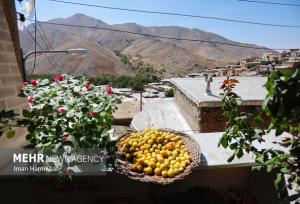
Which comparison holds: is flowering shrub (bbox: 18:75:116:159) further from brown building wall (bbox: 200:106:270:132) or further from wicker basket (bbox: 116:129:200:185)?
brown building wall (bbox: 200:106:270:132)

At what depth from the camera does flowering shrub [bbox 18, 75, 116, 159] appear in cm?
215

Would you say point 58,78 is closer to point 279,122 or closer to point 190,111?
point 279,122

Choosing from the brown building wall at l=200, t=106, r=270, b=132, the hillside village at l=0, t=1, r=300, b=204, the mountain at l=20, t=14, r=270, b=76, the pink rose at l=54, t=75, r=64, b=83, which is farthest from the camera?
the mountain at l=20, t=14, r=270, b=76

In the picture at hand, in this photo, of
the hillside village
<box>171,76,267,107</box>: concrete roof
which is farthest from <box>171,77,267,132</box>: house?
the hillside village

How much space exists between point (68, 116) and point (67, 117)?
0.29 feet

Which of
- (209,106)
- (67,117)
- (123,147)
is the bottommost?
(209,106)

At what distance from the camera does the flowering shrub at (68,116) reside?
2.15 m

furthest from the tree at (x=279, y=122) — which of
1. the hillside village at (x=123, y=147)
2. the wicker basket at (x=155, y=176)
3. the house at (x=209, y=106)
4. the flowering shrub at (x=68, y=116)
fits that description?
the house at (x=209, y=106)

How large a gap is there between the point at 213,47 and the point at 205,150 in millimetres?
123328

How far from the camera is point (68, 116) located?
2148mm

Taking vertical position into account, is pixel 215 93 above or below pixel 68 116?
below

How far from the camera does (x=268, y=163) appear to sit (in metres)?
1.67

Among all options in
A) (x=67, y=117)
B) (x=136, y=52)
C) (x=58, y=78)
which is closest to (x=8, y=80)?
(x=58, y=78)

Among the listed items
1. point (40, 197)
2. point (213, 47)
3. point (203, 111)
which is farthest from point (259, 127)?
point (213, 47)
